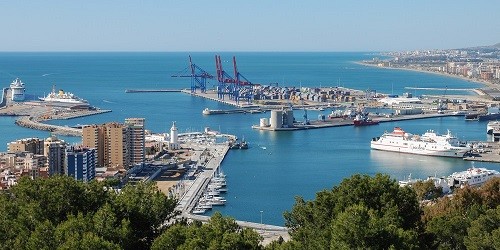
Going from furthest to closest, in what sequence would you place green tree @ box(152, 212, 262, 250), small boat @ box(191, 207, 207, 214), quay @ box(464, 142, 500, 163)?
1. quay @ box(464, 142, 500, 163)
2. small boat @ box(191, 207, 207, 214)
3. green tree @ box(152, 212, 262, 250)

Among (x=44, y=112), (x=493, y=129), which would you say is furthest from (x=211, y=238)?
(x=44, y=112)

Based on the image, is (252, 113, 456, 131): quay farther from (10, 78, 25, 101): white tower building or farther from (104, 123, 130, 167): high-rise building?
(10, 78, 25, 101): white tower building

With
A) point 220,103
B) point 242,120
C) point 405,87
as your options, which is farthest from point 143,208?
point 405,87

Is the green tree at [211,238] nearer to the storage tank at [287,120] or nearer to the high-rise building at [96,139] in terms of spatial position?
the high-rise building at [96,139]

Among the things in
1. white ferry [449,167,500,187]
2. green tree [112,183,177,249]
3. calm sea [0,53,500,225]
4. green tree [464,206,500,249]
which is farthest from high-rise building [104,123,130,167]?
green tree [464,206,500,249]

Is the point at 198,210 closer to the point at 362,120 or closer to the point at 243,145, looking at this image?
the point at 243,145

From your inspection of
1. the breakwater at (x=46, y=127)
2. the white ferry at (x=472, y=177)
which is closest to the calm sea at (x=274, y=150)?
the breakwater at (x=46, y=127)

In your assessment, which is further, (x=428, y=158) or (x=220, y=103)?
(x=220, y=103)

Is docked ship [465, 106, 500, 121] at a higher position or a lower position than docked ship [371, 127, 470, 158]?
higher

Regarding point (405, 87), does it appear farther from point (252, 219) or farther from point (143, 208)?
point (143, 208)
